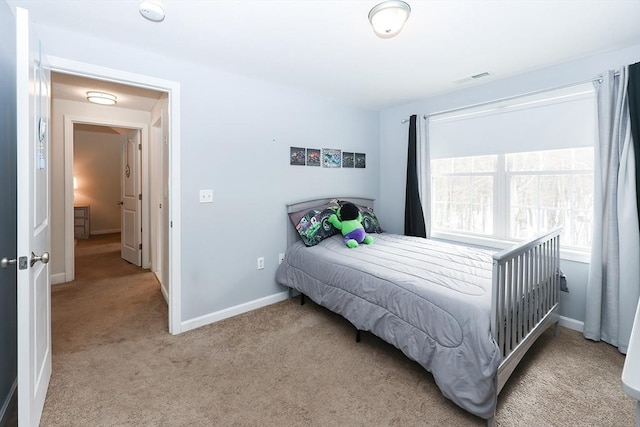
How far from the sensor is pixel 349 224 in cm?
299

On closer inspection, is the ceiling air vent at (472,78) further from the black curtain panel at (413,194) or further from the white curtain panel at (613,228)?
the white curtain panel at (613,228)

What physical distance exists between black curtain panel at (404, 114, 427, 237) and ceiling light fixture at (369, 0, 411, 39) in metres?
1.83

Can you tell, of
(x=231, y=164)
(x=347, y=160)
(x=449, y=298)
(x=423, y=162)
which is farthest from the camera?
(x=347, y=160)

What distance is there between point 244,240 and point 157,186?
1.81 meters

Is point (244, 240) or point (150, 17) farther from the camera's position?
point (244, 240)

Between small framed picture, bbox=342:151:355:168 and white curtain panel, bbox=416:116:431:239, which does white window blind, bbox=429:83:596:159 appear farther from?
small framed picture, bbox=342:151:355:168

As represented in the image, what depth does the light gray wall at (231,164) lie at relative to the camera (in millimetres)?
2406

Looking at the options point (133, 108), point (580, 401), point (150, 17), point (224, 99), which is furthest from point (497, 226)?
point (133, 108)

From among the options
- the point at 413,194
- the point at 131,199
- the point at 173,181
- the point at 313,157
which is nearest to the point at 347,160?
the point at 313,157

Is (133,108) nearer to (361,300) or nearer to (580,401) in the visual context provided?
(361,300)

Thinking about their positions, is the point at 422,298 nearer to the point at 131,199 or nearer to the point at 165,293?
the point at 165,293

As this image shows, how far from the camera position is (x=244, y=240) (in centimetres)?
288

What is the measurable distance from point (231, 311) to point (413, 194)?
7.58 ft

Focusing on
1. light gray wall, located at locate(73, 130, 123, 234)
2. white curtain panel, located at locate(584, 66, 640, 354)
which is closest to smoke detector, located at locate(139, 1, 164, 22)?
white curtain panel, located at locate(584, 66, 640, 354)
